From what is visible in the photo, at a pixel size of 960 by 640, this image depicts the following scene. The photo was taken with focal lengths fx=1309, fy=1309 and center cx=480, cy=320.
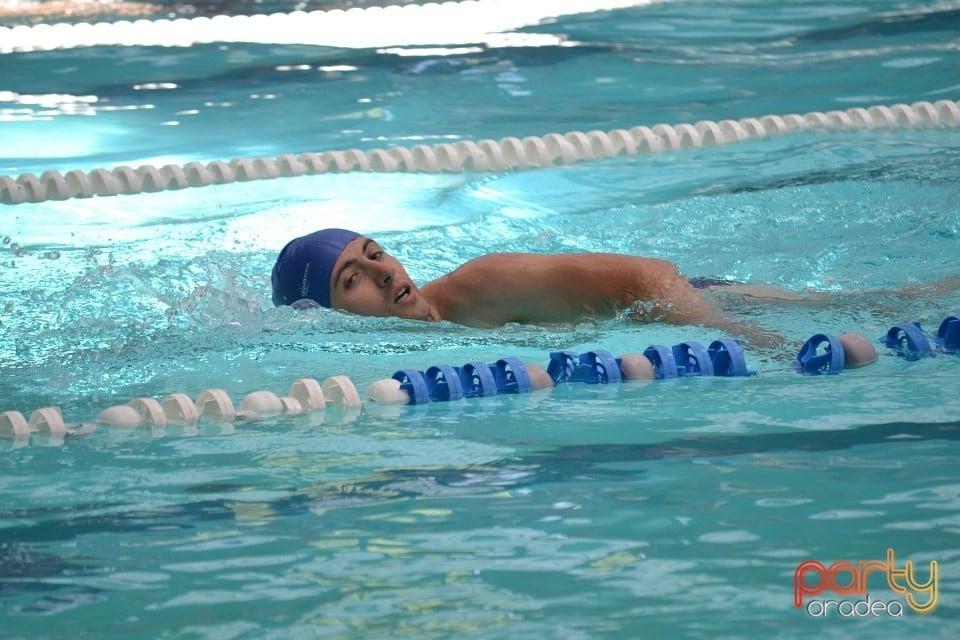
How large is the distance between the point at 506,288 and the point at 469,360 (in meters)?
0.30

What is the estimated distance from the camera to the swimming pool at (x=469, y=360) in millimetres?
1811

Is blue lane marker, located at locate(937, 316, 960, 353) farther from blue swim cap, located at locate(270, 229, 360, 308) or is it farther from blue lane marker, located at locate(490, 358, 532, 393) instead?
blue swim cap, located at locate(270, 229, 360, 308)

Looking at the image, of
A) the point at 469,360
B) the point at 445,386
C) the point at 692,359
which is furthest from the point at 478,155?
the point at 445,386

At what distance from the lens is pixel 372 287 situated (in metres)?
3.52

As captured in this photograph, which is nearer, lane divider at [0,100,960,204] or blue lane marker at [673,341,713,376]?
blue lane marker at [673,341,713,376]

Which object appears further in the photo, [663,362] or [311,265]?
[311,265]

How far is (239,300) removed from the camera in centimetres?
379

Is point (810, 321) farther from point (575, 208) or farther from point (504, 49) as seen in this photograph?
point (504, 49)

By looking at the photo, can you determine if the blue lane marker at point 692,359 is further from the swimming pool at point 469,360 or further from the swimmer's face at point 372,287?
the swimmer's face at point 372,287

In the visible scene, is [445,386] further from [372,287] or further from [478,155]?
[478,155]

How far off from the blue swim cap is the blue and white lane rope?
54 cm

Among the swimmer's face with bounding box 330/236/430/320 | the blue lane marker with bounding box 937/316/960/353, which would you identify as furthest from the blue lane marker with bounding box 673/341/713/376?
the swimmer's face with bounding box 330/236/430/320

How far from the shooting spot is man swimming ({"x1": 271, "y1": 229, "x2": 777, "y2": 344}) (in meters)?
3.45

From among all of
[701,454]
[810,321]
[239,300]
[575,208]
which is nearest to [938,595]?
[701,454]
